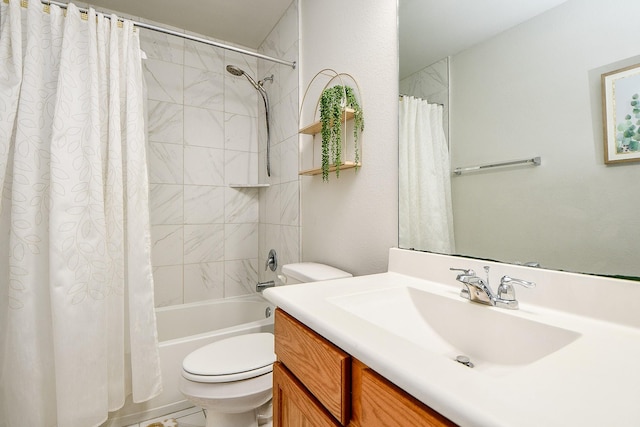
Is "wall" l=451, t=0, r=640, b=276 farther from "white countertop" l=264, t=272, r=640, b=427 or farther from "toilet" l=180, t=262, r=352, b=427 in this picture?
"toilet" l=180, t=262, r=352, b=427

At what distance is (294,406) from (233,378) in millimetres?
508

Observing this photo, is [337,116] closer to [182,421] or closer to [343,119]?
[343,119]

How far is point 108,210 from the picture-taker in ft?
4.37

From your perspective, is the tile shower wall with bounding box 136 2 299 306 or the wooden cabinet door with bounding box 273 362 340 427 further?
the tile shower wall with bounding box 136 2 299 306

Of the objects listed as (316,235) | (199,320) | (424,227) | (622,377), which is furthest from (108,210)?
(622,377)

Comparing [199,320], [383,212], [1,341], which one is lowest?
[199,320]

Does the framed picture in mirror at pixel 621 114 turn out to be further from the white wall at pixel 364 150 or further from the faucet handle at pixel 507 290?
the white wall at pixel 364 150

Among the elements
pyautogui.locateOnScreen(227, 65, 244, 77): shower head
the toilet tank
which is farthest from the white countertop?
pyautogui.locateOnScreen(227, 65, 244, 77): shower head

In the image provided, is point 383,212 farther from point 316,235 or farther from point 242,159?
point 242,159

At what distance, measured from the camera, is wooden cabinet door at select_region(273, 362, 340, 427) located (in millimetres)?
624

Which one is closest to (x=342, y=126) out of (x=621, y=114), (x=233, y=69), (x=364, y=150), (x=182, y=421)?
(x=364, y=150)

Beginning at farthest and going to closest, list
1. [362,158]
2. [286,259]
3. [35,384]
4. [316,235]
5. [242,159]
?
1. [242,159]
2. [286,259]
3. [316,235]
4. [362,158]
5. [35,384]

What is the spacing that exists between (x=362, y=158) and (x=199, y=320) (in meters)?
1.71

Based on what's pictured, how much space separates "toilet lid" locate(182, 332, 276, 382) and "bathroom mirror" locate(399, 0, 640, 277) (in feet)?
3.00
